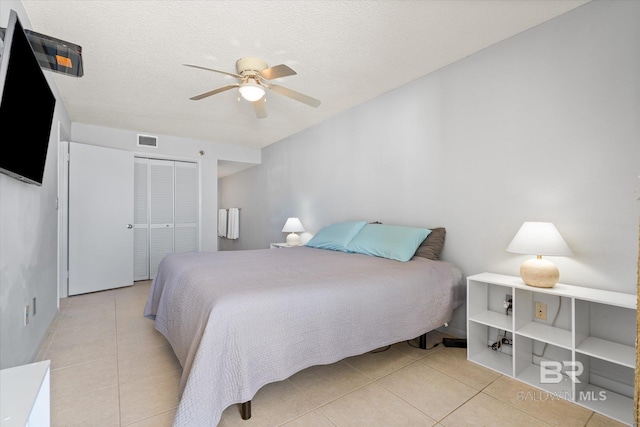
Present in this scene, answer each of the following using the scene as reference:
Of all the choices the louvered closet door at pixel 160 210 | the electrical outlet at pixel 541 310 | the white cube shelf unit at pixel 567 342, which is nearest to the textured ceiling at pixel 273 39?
the louvered closet door at pixel 160 210

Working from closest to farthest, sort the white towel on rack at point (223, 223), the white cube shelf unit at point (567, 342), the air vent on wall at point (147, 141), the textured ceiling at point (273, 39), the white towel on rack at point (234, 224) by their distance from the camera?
1. the white cube shelf unit at point (567, 342)
2. the textured ceiling at point (273, 39)
3. the air vent on wall at point (147, 141)
4. the white towel on rack at point (234, 224)
5. the white towel on rack at point (223, 223)

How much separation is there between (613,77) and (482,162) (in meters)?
0.90

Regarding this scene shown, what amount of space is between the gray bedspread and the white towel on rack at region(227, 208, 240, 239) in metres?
4.30

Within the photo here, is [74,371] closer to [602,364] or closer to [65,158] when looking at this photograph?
[65,158]

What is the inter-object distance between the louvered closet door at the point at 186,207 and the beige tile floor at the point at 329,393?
9.53ft

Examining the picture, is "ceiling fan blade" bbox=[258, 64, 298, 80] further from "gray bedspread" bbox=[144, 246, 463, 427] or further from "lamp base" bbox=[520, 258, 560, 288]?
"lamp base" bbox=[520, 258, 560, 288]

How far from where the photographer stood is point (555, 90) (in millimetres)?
2096

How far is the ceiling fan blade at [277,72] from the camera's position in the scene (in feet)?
7.09

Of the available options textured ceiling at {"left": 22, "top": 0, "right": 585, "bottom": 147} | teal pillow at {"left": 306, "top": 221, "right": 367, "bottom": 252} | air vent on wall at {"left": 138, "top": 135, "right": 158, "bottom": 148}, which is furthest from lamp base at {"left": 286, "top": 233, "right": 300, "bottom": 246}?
air vent on wall at {"left": 138, "top": 135, "right": 158, "bottom": 148}

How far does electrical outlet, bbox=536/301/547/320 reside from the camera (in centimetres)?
211

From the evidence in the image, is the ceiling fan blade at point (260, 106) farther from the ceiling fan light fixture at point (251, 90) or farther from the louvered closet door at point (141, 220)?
the louvered closet door at point (141, 220)

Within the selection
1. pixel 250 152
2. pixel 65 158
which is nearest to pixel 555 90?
pixel 250 152

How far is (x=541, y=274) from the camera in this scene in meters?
1.88

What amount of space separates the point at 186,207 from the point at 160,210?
1.38 feet
